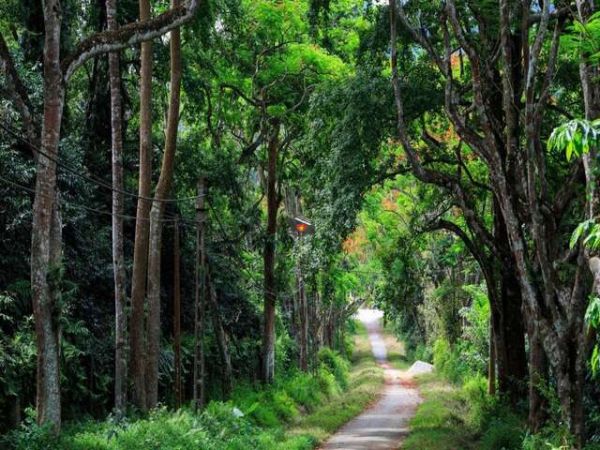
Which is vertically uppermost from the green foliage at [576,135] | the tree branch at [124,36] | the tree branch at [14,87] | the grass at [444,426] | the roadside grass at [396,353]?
the tree branch at [124,36]

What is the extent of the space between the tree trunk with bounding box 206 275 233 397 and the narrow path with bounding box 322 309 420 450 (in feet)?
13.8

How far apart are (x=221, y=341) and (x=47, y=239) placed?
14515 mm

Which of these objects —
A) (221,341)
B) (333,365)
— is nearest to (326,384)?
(333,365)

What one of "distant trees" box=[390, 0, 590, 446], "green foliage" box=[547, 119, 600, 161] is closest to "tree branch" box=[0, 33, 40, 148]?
"distant trees" box=[390, 0, 590, 446]

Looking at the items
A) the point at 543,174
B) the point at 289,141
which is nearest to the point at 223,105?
the point at 289,141

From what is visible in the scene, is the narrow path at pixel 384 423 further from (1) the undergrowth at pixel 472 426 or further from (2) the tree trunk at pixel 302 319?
(2) the tree trunk at pixel 302 319

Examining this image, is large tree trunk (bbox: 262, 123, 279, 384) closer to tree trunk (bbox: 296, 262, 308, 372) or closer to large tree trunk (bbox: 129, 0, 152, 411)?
tree trunk (bbox: 296, 262, 308, 372)

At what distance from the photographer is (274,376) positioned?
30.9m

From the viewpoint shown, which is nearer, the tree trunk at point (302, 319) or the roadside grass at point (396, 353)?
the tree trunk at point (302, 319)

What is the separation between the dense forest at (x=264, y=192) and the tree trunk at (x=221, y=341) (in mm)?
132

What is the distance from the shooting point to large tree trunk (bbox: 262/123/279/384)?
2760cm

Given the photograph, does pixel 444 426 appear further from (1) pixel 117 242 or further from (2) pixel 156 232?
(1) pixel 117 242

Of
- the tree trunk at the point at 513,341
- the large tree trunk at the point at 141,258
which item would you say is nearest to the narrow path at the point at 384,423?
the tree trunk at the point at 513,341

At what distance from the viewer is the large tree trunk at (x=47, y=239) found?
1152 centimetres
